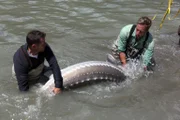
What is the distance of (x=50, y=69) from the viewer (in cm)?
493

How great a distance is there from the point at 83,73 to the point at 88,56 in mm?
1612

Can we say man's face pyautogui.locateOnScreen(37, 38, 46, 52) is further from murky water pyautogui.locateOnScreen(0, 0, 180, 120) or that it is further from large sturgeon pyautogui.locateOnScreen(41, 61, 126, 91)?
murky water pyautogui.locateOnScreen(0, 0, 180, 120)

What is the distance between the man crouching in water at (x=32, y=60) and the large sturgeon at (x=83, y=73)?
0.21m

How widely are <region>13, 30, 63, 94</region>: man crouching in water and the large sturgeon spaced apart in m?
0.21

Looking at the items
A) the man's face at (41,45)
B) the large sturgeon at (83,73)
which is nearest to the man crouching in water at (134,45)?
the large sturgeon at (83,73)

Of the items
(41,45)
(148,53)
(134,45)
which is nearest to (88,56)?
(134,45)

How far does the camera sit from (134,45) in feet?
18.8

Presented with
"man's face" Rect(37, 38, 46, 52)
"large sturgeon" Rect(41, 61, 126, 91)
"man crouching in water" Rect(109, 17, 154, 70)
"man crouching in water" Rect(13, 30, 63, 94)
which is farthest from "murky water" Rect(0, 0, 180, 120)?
"man's face" Rect(37, 38, 46, 52)

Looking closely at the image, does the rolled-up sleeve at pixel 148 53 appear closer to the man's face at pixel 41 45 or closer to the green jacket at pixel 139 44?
the green jacket at pixel 139 44

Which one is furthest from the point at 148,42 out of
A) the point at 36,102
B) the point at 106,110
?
the point at 36,102

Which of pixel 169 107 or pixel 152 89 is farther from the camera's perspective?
pixel 152 89

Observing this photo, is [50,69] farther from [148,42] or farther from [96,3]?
[96,3]

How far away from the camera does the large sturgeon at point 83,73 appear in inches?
186

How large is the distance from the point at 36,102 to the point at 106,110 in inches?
41.0
